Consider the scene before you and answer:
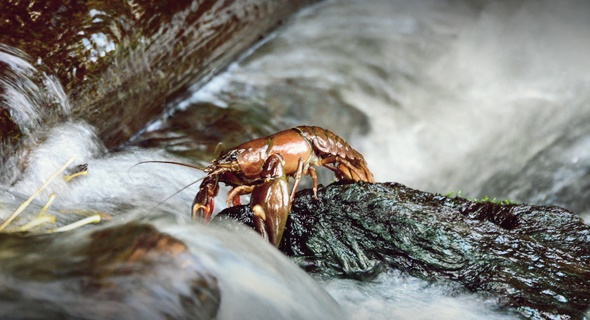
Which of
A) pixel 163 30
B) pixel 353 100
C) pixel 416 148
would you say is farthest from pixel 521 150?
pixel 163 30

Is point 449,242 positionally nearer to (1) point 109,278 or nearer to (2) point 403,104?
(1) point 109,278

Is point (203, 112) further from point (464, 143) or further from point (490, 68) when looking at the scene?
point (490, 68)

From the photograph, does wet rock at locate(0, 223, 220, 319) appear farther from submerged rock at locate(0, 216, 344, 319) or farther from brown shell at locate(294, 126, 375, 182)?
brown shell at locate(294, 126, 375, 182)

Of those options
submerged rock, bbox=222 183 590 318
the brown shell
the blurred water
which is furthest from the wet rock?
the blurred water

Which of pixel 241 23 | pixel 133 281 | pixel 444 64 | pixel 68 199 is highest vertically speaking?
pixel 444 64

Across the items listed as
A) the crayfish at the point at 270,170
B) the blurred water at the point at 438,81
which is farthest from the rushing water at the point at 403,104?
the crayfish at the point at 270,170
